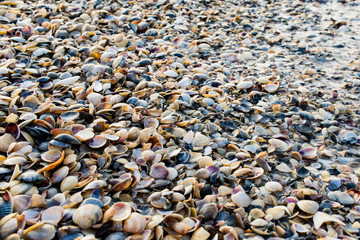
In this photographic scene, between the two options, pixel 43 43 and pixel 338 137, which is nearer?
pixel 338 137

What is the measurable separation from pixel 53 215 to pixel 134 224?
41cm

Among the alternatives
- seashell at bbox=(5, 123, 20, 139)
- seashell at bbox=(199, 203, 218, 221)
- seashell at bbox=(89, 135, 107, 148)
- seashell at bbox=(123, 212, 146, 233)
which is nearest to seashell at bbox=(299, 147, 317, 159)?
seashell at bbox=(199, 203, 218, 221)

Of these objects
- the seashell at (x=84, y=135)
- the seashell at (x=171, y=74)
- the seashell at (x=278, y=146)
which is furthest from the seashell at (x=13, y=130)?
the seashell at (x=278, y=146)

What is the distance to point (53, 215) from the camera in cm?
150

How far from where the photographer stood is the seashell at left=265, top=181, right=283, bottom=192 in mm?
1880

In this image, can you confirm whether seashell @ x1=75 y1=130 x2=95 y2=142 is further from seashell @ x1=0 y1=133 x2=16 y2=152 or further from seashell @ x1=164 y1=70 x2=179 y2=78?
seashell @ x1=164 y1=70 x2=179 y2=78

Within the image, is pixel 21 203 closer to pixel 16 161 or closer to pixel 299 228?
pixel 16 161

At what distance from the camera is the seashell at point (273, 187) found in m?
1.88

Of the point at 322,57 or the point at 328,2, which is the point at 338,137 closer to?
the point at 322,57

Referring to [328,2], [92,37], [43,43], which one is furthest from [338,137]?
[328,2]

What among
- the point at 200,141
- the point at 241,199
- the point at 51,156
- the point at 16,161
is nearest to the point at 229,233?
the point at 241,199

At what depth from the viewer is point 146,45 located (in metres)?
3.48

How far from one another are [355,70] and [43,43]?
3394 millimetres

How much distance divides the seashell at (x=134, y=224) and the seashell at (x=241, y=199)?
0.56 m
